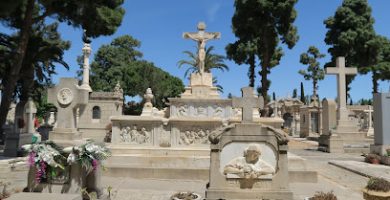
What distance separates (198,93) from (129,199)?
25.2ft

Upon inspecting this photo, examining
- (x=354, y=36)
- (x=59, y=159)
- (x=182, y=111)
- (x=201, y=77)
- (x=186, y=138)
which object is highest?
(x=354, y=36)

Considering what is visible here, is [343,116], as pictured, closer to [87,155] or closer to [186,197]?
[186,197]

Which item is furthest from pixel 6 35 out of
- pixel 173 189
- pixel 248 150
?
pixel 248 150

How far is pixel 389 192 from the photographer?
5445 mm

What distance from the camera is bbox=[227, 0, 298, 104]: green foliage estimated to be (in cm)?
3023

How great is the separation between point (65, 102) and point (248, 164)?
388 inches

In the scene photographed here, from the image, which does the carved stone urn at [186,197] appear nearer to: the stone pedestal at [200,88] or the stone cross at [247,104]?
the stone cross at [247,104]

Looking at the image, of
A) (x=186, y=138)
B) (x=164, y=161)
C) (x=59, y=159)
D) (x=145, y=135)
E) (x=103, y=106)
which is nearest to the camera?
(x=59, y=159)

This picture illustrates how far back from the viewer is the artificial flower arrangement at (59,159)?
6.07m

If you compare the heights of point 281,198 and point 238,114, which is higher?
point 238,114

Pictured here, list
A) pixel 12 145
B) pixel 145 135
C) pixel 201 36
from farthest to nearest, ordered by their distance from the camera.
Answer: pixel 201 36
pixel 12 145
pixel 145 135

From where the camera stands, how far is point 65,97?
556 inches

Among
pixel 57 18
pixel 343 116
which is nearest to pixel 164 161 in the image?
pixel 57 18

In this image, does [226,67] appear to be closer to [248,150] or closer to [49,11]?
[49,11]
